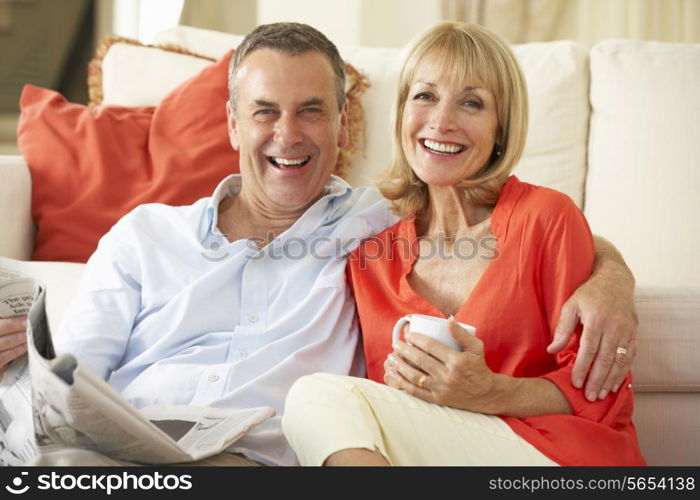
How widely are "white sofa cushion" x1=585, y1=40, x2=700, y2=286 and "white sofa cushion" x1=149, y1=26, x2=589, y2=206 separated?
1.6 inches

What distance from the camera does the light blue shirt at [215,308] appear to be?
4.88 feet

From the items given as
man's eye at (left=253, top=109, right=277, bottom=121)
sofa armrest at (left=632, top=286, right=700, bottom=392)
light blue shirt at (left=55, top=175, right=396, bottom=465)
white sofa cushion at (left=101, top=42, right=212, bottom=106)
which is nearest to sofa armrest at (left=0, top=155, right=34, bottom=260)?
white sofa cushion at (left=101, top=42, right=212, bottom=106)

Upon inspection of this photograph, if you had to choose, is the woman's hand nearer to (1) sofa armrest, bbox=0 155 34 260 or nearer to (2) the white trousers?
(2) the white trousers

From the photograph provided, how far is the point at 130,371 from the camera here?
1.56 m

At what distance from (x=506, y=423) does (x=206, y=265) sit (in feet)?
2.12

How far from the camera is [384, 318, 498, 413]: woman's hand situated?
125 centimetres

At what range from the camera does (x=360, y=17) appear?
3.85 meters

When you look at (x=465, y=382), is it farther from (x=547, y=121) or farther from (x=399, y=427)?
(x=547, y=121)

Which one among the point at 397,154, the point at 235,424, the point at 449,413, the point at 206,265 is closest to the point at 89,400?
the point at 235,424

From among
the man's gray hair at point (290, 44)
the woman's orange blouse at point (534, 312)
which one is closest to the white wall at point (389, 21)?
the man's gray hair at point (290, 44)

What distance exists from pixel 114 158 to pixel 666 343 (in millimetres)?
1368

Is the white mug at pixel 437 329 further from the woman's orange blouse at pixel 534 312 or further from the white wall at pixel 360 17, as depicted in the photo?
the white wall at pixel 360 17

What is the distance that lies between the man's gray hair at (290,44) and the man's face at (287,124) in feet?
0.04

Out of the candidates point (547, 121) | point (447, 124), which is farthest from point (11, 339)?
point (547, 121)
